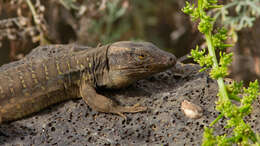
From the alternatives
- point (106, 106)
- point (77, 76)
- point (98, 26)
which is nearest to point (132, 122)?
point (106, 106)

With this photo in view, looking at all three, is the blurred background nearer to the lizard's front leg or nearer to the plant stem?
the lizard's front leg

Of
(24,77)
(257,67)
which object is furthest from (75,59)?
(257,67)

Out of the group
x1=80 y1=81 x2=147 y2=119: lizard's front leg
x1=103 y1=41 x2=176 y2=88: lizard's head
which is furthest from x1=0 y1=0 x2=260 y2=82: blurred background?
x1=80 y1=81 x2=147 y2=119: lizard's front leg

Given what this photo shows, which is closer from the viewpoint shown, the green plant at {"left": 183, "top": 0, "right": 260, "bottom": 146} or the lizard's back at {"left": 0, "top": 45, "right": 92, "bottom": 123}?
the green plant at {"left": 183, "top": 0, "right": 260, "bottom": 146}

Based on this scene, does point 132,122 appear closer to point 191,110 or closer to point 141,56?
point 191,110

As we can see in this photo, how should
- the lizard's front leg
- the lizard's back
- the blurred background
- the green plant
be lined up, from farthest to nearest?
the blurred background < the lizard's back < the lizard's front leg < the green plant

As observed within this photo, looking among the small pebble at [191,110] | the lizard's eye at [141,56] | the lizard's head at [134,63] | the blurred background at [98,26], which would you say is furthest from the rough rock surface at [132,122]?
the blurred background at [98,26]
